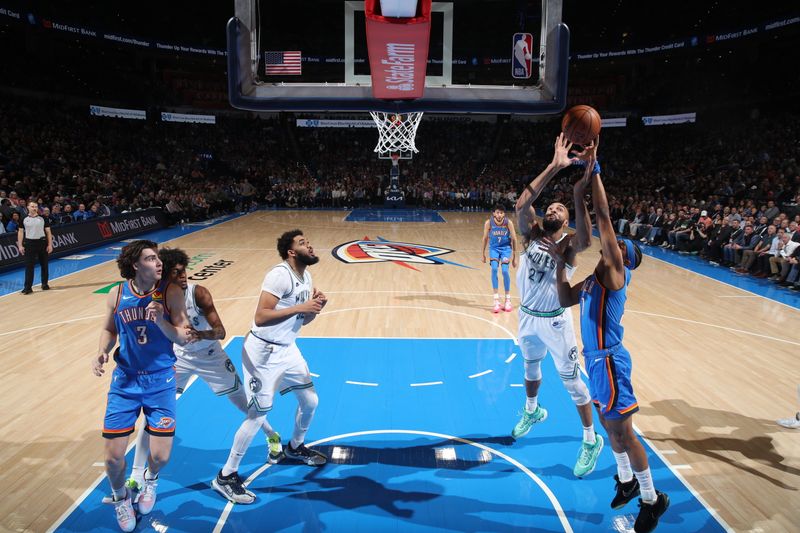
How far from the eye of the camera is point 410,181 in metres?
32.1

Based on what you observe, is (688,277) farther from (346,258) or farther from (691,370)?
(346,258)

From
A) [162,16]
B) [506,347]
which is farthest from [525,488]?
[162,16]

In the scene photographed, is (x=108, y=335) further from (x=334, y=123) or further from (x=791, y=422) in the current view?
(x=334, y=123)

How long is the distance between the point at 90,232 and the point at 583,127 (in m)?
15.4

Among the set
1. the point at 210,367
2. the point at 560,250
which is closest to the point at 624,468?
the point at 560,250

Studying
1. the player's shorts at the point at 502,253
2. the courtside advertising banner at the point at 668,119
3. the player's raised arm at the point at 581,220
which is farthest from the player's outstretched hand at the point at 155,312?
the courtside advertising banner at the point at 668,119

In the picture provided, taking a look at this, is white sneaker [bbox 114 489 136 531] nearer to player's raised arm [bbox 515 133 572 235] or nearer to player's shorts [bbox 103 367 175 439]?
player's shorts [bbox 103 367 175 439]

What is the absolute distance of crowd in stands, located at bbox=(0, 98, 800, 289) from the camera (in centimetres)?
1594

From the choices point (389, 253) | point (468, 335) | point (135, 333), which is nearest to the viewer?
point (135, 333)

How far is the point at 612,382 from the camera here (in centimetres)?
355

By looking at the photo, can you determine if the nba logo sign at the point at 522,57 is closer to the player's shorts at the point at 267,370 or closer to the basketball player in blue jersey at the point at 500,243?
the basketball player in blue jersey at the point at 500,243

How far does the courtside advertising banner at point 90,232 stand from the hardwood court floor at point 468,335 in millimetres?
1641

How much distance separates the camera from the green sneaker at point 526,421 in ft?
16.2

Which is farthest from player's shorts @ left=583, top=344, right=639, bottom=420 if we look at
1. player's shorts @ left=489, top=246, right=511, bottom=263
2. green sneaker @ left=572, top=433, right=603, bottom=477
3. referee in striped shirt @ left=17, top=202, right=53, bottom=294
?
referee in striped shirt @ left=17, top=202, right=53, bottom=294
